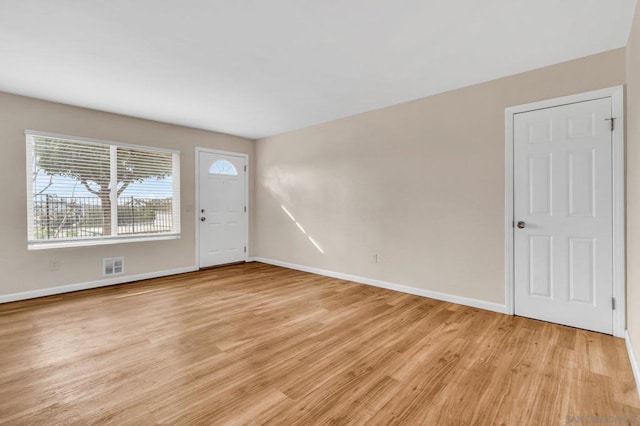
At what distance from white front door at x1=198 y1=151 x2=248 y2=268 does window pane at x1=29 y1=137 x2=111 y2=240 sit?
146cm

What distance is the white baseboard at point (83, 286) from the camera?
362cm

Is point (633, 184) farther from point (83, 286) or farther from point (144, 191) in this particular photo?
point (83, 286)

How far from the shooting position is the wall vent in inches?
169

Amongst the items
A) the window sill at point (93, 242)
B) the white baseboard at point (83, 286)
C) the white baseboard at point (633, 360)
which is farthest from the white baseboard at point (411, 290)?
the window sill at point (93, 242)

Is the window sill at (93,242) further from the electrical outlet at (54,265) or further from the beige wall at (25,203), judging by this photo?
the electrical outlet at (54,265)

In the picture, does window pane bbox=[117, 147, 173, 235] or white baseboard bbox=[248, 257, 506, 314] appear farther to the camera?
window pane bbox=[117, 147, 173, 235]

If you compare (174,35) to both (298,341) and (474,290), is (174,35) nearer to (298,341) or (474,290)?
(298,341)

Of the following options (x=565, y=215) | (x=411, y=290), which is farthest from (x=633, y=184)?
(x=411, y=290)

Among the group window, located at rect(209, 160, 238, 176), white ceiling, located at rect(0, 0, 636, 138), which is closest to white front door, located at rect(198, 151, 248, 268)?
window, located at rect(209, 160, 238, 176)

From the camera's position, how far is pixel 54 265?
3875 mm

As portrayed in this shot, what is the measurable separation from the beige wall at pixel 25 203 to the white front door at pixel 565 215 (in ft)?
15.8

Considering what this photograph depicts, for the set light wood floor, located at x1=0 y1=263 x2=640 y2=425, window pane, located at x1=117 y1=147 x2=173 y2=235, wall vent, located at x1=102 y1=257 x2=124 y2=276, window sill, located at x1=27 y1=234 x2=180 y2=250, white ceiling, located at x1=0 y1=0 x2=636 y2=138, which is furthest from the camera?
window pane, located at x1=117 y1=147 x2=173 y2=235

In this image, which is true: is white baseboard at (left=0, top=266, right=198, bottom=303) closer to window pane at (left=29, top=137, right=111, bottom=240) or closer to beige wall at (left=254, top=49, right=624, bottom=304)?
window pane at (left=29, top=137, right=111, bottom=240)

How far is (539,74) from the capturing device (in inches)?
116
